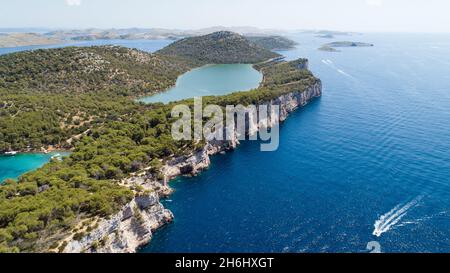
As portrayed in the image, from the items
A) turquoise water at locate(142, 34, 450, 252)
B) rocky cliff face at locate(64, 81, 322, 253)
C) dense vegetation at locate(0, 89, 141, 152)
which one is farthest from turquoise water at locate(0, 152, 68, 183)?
turquoise water at locate(142, 34, 450, 252)

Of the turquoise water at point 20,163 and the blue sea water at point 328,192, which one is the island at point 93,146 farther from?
the blue sea water at point 328,192

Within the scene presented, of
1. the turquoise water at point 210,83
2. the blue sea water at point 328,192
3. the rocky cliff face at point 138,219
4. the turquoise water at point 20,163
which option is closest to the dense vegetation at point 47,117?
the turquoise water at point 20,163

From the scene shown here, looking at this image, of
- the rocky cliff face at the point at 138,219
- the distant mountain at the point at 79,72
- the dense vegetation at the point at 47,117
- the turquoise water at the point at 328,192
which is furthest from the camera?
the distant mountain at the point at 79,72

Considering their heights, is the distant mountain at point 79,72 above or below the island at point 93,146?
above

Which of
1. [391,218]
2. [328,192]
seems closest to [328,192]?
[328,192]

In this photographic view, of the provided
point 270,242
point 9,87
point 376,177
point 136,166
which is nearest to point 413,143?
point 376,177

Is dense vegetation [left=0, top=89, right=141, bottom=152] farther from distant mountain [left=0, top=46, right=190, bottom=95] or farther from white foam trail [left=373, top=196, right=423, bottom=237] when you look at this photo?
white foam trail [left=373, top=196, right=423, bottom=237]
